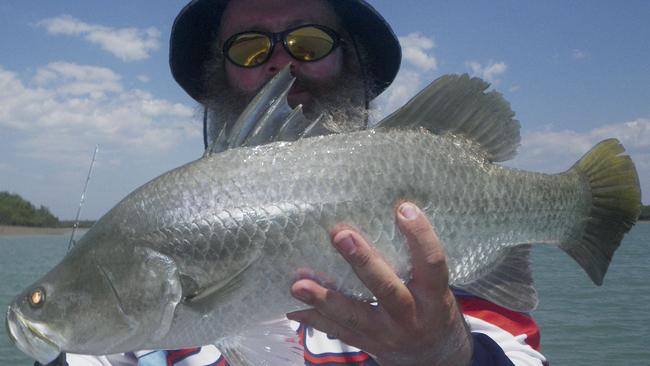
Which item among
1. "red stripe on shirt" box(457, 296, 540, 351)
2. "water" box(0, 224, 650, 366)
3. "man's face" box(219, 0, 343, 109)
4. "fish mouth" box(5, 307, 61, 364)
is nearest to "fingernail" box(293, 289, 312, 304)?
"fish mouth" box(5, 307, 61, 364)

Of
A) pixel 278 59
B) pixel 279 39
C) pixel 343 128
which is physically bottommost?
pixel 343 128

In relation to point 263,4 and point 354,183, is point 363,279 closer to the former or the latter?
point 354,183

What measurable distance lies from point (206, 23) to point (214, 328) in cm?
273

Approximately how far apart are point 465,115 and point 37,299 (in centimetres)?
159

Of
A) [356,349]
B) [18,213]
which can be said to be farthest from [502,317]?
[18,213]

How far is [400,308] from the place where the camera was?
209 centimetres

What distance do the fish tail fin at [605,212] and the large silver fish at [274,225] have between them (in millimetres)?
123

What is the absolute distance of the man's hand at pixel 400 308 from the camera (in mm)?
1894

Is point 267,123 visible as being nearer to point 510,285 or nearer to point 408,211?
point 408,211

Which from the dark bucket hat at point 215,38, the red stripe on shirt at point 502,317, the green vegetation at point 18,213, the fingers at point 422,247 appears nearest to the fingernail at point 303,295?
the fingers at point 422,247

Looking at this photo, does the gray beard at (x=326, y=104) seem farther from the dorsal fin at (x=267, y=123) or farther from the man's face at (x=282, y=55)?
the dorsal fin at (x=267, y=123)

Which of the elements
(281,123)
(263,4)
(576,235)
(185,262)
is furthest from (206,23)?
(576,235)

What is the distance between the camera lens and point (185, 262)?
1946 mm

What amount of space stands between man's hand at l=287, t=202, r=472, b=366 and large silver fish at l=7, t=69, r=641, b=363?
6cm
